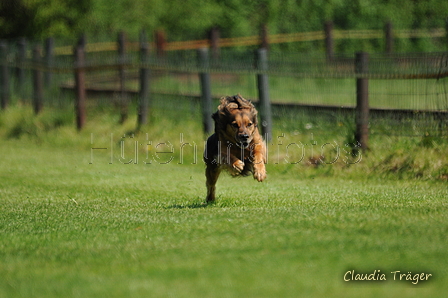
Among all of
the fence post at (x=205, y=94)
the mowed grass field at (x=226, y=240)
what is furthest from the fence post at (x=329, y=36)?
the mowed grass field at (x=226, y=240)

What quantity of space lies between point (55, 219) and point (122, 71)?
931 cm

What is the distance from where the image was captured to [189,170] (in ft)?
42.6

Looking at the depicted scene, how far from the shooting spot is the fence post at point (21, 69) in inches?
810

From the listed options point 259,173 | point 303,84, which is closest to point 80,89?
point 303,84

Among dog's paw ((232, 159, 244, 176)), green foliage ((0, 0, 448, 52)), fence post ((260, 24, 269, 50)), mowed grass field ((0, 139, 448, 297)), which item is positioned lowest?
mowed grass field ((0, 139, 448, 297))

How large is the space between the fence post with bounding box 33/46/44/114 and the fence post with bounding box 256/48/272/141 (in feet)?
26.2

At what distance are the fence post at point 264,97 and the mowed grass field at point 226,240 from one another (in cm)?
287

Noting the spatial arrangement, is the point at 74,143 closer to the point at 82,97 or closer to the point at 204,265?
the point at 82,97

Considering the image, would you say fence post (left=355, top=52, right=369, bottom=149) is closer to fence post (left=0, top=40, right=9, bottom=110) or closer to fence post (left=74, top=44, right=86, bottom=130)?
fence post (left=74, top=44, right=86, bottom=130)

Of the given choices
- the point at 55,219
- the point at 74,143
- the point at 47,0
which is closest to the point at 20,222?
the point at 55,219

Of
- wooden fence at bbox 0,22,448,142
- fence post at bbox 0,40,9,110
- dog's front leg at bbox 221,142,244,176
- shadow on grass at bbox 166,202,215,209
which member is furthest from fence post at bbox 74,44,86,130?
dog's front leg at bbox 221,142,244,176

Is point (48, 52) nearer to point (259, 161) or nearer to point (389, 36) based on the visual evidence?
point (389, 36)

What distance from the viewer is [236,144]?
27.4 ft

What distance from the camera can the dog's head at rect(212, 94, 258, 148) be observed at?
8.24 metres
